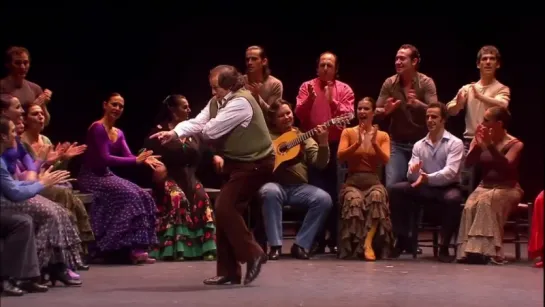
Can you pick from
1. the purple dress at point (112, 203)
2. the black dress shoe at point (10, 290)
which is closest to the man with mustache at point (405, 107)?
the purple dress at point (112, 203)

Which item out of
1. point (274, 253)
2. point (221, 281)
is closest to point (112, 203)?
point (274, 253)

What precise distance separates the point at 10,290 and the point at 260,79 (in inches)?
116

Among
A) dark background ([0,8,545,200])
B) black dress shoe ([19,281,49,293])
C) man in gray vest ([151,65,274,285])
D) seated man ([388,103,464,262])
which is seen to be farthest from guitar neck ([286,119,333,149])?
black dress shoe ([19,281,49,293])

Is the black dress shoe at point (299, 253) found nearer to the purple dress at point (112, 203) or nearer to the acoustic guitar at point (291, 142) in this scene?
the acoustic guitar at point (291, 142)

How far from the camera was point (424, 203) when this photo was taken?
25.8 ft

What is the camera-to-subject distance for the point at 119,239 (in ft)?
24.2

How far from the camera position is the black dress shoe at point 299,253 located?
7781 millimetres

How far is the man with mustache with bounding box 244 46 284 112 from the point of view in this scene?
26.2 ft

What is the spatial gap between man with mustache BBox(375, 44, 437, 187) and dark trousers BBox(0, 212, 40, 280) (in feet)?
10.0

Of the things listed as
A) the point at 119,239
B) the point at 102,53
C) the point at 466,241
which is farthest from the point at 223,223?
the point at 102,53

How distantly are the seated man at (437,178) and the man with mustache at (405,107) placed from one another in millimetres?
192

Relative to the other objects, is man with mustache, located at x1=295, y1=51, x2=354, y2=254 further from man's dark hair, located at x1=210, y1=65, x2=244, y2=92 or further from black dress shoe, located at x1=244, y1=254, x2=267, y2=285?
black dress shoe, located at x1=244, y1=254, x2=267, y2=285

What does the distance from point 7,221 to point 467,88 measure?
3604 mm

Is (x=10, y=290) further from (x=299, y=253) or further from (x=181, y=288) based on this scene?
(x=299, y=253)
